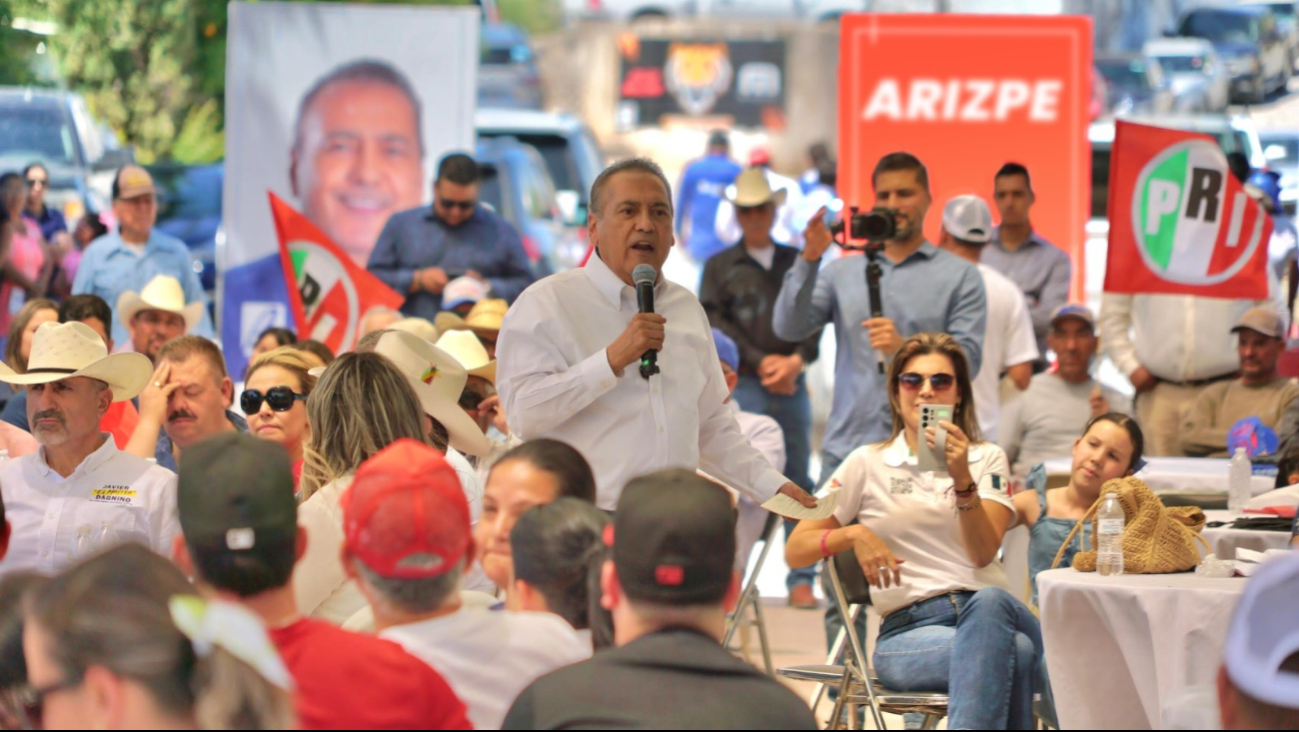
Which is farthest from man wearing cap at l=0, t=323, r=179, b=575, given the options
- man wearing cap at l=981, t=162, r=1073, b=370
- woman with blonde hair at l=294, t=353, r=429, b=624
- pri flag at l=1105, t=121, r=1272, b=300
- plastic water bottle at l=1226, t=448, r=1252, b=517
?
man wearing cap at l=981, t=162, r=1073, b=370

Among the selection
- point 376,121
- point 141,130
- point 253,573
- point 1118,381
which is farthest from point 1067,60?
point 141,130

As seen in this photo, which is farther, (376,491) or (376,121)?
(376,121)

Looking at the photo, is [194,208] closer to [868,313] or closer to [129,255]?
[129,255]

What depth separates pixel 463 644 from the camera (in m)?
2.80

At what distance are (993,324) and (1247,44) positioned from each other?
1192 centimetres

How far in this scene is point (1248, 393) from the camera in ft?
23.5

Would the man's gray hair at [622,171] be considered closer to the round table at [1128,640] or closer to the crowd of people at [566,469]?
the crowd of people at [566,469]

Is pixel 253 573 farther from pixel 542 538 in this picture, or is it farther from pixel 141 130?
pixel 141 130

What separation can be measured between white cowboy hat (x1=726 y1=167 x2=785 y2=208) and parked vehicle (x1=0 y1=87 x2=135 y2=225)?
5.57 m

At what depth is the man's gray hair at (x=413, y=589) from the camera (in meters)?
2.71

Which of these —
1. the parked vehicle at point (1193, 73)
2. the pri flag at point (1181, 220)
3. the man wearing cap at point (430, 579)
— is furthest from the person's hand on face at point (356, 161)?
the parked vehicle at point (1193, 73)

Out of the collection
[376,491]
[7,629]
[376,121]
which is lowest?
[7,629]

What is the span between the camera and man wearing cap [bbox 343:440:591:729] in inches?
104

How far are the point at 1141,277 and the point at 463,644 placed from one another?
5.06m
